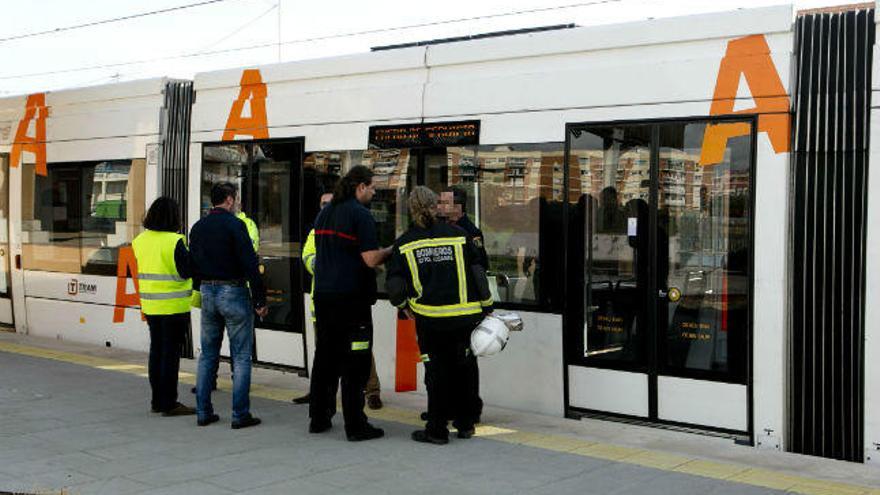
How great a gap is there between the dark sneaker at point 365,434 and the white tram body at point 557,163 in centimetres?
134

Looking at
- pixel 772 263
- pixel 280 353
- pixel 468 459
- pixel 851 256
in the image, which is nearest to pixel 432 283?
pixel 468 459

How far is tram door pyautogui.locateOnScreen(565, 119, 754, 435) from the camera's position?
261 inches

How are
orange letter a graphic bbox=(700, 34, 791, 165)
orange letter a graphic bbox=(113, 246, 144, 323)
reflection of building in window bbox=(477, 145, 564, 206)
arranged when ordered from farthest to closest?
A: 1. orange letter a graphic bbox=(113, 246, 144, 323)
2. reflection of building in window bbox=(477, 145, 564, 206)
3. orange letter a graphic bbox=(700, 34, 791, 165)

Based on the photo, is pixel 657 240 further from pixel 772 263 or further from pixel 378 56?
pixel 378 56

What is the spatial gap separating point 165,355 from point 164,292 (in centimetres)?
48

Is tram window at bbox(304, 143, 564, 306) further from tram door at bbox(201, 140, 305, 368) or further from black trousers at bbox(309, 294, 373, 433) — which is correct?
black trousers at bbox(309, 294, 373, 433)

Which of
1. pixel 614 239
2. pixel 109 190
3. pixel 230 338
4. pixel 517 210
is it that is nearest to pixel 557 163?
pixel 517 210

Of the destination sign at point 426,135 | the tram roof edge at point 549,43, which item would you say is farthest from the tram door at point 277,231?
the destination sign at point 426,135

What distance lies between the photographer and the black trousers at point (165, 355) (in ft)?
25.0

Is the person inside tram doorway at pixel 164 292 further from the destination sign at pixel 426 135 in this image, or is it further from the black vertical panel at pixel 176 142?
Result: the black vertical panel at pixel 176 142

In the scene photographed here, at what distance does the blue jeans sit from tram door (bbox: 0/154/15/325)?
621 centimetres

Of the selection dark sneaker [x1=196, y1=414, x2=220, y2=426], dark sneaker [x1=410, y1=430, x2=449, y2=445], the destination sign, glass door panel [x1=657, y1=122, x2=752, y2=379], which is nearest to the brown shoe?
dark sneaker [x1=196, y1=414, x2=220, y2=426]

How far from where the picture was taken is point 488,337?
21.6ft

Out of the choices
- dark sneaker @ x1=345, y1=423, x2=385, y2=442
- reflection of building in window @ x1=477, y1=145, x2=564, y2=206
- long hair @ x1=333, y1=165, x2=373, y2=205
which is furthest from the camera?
reflection of building in window @ x1=477, y1=145, x2=564, y2=206
